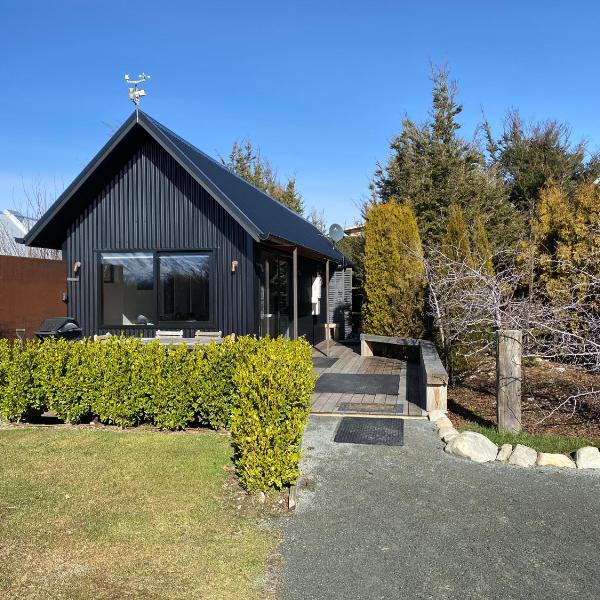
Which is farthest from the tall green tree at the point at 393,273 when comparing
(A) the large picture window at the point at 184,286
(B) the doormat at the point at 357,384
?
(A) the large picture window at the point at 184,286

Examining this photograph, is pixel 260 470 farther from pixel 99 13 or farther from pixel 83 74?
pixel 83 74

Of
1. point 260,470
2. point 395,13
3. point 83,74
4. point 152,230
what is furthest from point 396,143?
point 260,470

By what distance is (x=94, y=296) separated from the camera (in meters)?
9.84

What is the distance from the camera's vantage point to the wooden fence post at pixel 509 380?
5840 mm

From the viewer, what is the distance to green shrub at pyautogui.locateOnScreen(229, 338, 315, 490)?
422 centimetres

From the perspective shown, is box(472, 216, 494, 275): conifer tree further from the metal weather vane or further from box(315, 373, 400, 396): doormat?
the metal weather vane

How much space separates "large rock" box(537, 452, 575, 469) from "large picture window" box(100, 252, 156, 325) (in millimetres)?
6988

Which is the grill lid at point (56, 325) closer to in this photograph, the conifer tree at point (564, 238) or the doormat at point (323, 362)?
the doormat at point (323, 362)

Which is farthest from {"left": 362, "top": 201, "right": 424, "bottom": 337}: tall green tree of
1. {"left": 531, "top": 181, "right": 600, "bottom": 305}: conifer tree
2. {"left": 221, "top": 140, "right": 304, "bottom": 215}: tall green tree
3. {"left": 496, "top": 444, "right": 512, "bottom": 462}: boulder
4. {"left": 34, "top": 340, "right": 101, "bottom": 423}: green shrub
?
{"left": 221, "top": 140, "right": 304, "bottom": 215}: tall green tree

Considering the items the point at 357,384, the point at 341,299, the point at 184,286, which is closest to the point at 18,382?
the point at 184,286

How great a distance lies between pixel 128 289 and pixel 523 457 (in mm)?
7510

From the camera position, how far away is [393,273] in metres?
11.5

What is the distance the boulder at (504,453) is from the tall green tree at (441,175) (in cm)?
1373

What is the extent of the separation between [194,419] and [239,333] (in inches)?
121
